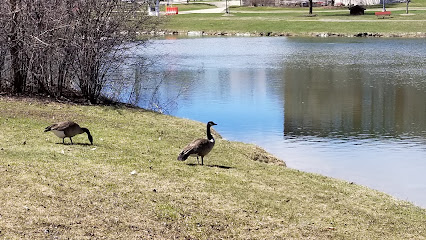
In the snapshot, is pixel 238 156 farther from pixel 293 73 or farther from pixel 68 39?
pixel 293 73

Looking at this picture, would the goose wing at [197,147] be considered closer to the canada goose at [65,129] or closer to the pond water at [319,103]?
the canada goose at [65,129]

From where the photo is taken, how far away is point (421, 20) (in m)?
73.7

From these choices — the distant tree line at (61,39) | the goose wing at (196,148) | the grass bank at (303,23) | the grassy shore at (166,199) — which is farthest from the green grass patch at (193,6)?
the goose wing at (196,148)

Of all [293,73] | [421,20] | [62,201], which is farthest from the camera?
[421,20]

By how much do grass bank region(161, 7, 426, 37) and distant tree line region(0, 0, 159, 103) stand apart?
49.5 m

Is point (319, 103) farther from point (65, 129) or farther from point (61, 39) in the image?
point (65, 129)

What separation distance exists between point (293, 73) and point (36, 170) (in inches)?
1152

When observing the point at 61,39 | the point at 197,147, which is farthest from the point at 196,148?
the point at 61,39

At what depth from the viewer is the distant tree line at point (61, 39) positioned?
71.3 feet

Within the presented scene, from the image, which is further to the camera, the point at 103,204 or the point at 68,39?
the point at 68,39

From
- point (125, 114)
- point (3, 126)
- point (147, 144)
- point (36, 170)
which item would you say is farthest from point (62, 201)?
point (125, 114)

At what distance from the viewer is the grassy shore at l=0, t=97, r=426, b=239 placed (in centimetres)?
1014

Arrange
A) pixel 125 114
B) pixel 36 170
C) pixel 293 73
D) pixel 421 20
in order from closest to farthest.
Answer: pixel 36 170 < pixel 125 114 < pixel 293 73 < pixel 421 20

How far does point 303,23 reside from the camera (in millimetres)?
76062
